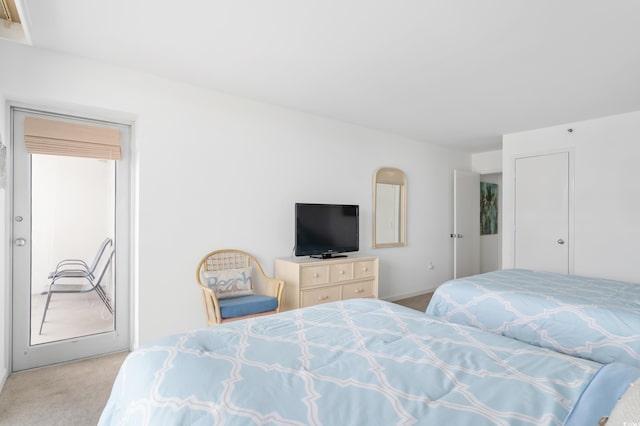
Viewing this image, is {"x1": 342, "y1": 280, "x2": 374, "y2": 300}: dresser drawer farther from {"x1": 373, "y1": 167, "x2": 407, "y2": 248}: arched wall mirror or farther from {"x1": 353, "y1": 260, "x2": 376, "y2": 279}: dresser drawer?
{"x1": 373, "y1": 167, "x2": 407, "y2": 248}: arched wall mirror

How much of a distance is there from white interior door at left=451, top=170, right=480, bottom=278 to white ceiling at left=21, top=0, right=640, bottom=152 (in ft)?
6.62

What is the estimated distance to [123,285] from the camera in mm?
3209

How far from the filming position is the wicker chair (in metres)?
2.92

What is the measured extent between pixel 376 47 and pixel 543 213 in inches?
140

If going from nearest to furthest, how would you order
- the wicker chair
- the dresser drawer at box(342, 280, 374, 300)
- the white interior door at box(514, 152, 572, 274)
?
the wicker chair
the dresser drawer at box(342, 280, 374, 300)
the white interior door at box(514, 152, 572, 274)

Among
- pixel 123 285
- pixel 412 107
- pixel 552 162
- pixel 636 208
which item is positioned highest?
pixel 412 107

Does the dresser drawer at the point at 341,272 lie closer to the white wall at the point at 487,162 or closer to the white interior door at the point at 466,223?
the white interior door at the point at 466,223

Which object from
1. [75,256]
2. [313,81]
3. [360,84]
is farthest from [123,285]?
[360,84]

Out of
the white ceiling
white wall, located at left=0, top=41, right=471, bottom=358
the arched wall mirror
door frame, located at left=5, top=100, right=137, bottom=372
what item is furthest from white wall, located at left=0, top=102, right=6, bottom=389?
the arched wall mirror

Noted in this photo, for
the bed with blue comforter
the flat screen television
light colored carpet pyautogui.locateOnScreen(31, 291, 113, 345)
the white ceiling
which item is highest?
the white ceiling

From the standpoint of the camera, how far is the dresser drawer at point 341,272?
3807mm

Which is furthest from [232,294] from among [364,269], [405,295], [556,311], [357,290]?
[405,295]

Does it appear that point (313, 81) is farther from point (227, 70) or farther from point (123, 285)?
point (123, 285)

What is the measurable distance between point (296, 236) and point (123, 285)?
169 centimetres
